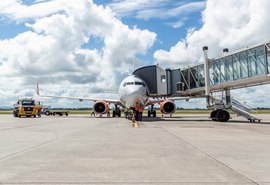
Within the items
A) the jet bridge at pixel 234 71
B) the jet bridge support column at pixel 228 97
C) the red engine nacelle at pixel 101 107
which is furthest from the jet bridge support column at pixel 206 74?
the red engine nacelle at pixel 101 107

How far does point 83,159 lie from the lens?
7.45 meters

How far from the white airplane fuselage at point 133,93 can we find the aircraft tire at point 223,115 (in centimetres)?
660

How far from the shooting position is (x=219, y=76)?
25.7m

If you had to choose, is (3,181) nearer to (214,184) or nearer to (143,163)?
(143,163)

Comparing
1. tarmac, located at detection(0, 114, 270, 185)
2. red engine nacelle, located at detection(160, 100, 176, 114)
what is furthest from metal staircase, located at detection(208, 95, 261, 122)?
tarmac, located at detection(0, 114, 270, 185)

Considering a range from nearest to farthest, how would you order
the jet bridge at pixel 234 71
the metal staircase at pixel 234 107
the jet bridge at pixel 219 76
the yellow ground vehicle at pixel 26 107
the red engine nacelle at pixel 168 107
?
the jet bridge at pixel 234 71
the jet bridge at pixel 219 76
the metal staircase at pixel 234 107
the red engine nacelle at pixel 168 107
the yellow ground vehicle at pixel 26 107

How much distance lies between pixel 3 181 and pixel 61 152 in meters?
3.39

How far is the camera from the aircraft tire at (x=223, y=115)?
2705 centimetres

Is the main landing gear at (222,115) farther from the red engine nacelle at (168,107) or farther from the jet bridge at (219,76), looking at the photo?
the red engine nacelle at (168,107)

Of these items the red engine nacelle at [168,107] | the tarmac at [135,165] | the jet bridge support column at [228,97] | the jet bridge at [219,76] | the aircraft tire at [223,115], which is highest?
the jet bridge at [219,76]

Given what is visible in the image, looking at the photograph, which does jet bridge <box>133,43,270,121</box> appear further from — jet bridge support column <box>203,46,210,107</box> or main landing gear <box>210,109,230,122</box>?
main landing gear <box>210,109,230,122</box>

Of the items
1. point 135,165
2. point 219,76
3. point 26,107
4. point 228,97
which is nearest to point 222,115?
point 228,97

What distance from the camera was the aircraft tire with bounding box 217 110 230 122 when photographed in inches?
1065

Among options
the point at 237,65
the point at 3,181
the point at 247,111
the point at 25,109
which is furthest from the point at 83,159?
the point at 25,109
